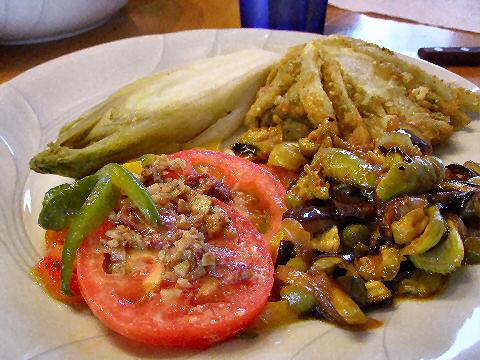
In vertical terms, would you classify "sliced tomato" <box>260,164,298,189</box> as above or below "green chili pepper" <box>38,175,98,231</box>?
below

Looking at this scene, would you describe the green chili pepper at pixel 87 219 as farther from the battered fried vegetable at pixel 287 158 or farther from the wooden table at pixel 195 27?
the wooden table at pixel 195 27

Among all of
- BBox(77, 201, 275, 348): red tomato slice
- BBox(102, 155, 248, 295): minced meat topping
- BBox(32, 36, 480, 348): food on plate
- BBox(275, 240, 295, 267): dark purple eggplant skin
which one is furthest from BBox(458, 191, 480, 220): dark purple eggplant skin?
BBox(102, 155, 248, 295): minced meat topping

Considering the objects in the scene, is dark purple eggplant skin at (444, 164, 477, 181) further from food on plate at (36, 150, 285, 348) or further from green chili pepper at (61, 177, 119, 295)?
green chili pepper at (61, 177, 119, 295)

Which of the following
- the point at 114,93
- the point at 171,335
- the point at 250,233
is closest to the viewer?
the point at 171,335

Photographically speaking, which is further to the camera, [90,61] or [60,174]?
[90,61]

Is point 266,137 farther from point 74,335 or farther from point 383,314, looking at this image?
point 74,335

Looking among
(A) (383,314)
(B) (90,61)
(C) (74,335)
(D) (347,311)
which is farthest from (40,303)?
(B) (90,61)

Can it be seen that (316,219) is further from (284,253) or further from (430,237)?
(430,237)
